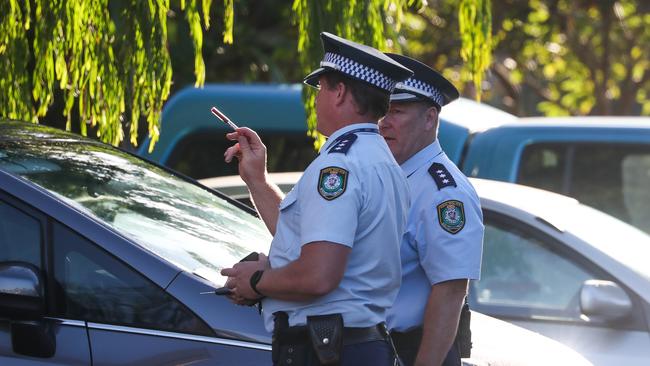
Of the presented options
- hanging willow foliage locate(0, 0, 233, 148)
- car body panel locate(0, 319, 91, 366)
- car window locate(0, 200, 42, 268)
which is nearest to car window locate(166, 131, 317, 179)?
hanging willow foliage locate(0, 0, 233, 148)

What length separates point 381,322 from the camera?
3250mm

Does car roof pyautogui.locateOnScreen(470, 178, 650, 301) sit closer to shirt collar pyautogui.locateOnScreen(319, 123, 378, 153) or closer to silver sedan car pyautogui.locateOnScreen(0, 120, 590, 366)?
silver sedan car pyautogui.locateOnScreen(0, 120, 590, 366)

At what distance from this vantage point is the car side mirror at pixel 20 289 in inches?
128

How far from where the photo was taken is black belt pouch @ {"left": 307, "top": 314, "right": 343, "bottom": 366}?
3.11m

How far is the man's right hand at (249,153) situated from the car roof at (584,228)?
6.00 ft

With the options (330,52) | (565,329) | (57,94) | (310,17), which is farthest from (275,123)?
(330,52)

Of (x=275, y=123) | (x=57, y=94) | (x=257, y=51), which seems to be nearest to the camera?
(x=57, y=94)

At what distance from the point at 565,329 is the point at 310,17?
1.58 meters

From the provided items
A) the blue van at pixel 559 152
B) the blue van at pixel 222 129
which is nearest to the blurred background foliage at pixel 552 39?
the blue van at pixel 222 129

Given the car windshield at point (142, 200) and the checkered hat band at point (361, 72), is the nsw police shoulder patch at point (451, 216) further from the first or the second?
the car windshield at point (142, 200)

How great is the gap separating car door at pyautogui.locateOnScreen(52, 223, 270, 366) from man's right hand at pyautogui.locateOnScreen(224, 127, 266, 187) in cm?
43

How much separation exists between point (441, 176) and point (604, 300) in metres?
1.38

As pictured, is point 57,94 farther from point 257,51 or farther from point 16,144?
point 257,51

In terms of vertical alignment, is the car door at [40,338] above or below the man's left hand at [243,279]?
below
